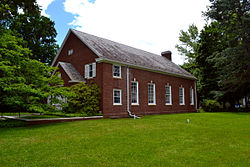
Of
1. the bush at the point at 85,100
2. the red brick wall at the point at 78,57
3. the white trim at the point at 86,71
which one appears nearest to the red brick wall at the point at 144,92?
the bush at the point at 85,100

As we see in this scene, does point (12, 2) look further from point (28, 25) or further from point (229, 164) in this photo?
point (28, 25)

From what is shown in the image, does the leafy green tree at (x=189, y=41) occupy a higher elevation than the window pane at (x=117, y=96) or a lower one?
higher

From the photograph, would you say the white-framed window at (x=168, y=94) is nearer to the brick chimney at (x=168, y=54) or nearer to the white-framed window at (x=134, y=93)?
the white-framed window at (x=134, y=93)

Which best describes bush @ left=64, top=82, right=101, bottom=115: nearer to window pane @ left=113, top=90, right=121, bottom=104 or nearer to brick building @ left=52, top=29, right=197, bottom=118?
brick building @ left=52, top=29, right=197, bottom=118

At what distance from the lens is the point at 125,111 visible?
17.8m

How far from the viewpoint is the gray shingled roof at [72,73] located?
57.7ft

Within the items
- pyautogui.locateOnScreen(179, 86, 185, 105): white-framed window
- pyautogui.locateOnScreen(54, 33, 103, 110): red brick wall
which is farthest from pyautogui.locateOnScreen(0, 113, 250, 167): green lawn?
pyautogui.locateOnScreen(179, 86, 185, 105): white-framed window

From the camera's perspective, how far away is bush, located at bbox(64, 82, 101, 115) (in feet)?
51.3

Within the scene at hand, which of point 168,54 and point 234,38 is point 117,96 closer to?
point 168,54

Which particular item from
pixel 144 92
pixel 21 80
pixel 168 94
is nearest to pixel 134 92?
pixel 144 92

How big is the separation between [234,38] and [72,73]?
782 inches

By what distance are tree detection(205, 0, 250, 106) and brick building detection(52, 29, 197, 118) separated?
719cm

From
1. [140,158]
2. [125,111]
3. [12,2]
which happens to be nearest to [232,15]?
[125,111]

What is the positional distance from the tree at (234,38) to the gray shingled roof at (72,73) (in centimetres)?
1759
